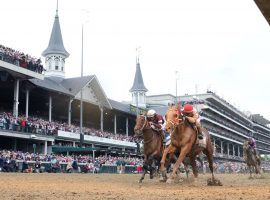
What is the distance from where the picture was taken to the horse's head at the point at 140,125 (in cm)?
1532

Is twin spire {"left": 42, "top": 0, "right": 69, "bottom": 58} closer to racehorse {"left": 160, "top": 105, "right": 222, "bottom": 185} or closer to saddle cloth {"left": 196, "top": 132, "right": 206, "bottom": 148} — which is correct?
saddle cloth {"left": 196, "top": 132, "right": 206, "bottom": 148}

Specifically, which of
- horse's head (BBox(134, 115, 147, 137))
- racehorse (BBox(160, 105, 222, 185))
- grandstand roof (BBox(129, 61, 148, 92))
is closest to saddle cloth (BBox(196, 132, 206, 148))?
racehorse (BBox(160, 105, 222, 185))

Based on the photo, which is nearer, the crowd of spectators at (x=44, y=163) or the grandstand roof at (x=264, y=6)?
the grandstand roof at (x=264, y=6)

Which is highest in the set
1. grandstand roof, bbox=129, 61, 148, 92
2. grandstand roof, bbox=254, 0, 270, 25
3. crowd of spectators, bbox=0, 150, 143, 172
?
grandstand roof, bbox=129, 61, 148, 92

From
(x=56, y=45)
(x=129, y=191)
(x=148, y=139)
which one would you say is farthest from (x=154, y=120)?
(x=56, y=45)

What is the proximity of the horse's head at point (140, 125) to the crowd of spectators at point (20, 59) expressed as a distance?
75.9 feet

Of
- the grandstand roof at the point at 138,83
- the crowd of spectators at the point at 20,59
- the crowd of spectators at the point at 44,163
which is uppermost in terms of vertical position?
the grandstand roof at the point at 138,83

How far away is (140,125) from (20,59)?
2515cm

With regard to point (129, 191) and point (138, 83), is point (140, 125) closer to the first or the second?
point (129, 191)

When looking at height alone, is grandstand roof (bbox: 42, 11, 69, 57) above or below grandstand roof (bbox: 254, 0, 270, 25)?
above

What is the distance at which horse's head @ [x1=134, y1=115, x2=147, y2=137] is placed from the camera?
15.3m

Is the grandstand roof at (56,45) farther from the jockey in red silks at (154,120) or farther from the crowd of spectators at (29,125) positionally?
the jockey in red silks at (154,120)

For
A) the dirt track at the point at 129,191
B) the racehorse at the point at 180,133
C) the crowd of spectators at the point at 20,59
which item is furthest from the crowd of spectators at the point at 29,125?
the racehorse at the point at 180,133

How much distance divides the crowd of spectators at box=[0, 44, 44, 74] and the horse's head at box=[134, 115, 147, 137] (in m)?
23.1
